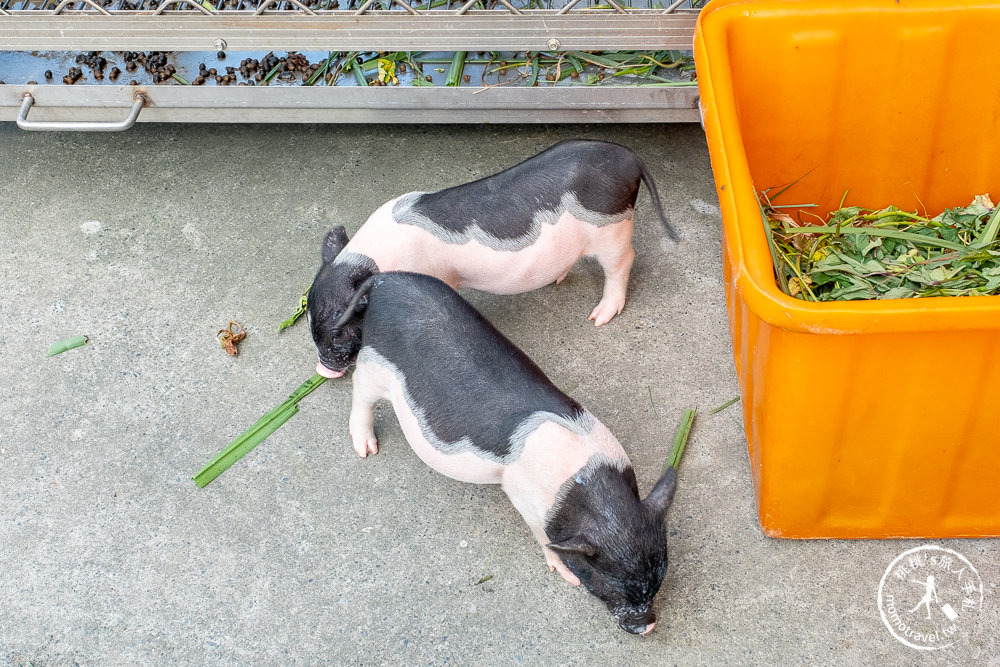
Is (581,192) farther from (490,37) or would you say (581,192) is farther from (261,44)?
(261,44)

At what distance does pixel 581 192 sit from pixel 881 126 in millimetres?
935

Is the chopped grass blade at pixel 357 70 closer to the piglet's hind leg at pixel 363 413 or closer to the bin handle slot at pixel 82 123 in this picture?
the bin handle slot at pixel 82 123

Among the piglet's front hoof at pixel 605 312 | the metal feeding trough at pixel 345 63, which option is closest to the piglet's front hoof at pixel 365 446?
the piglet's front hoof at pixel 605 312

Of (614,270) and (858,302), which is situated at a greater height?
(858,302)

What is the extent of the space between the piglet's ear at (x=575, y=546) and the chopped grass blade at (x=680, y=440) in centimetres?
64

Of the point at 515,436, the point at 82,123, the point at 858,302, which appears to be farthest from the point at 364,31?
the point at 858,302

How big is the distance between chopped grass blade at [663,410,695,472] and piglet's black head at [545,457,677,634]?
1.53 ft

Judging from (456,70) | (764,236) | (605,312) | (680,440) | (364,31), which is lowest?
(680,440)

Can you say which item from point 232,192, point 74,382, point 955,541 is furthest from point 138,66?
point 955,541

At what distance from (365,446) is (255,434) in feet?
1.13

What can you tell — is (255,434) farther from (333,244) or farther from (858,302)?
(858,302)

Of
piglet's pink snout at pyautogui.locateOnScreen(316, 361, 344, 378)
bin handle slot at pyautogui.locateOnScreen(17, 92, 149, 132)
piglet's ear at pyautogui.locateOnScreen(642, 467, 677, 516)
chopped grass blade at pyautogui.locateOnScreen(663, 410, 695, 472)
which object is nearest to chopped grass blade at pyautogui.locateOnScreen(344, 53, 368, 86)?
bin handle slot at pyautogui.locateOnScreen(17, 92, 149, 132)

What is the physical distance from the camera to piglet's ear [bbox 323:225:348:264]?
2.94 m

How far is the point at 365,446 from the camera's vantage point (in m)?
2.86
